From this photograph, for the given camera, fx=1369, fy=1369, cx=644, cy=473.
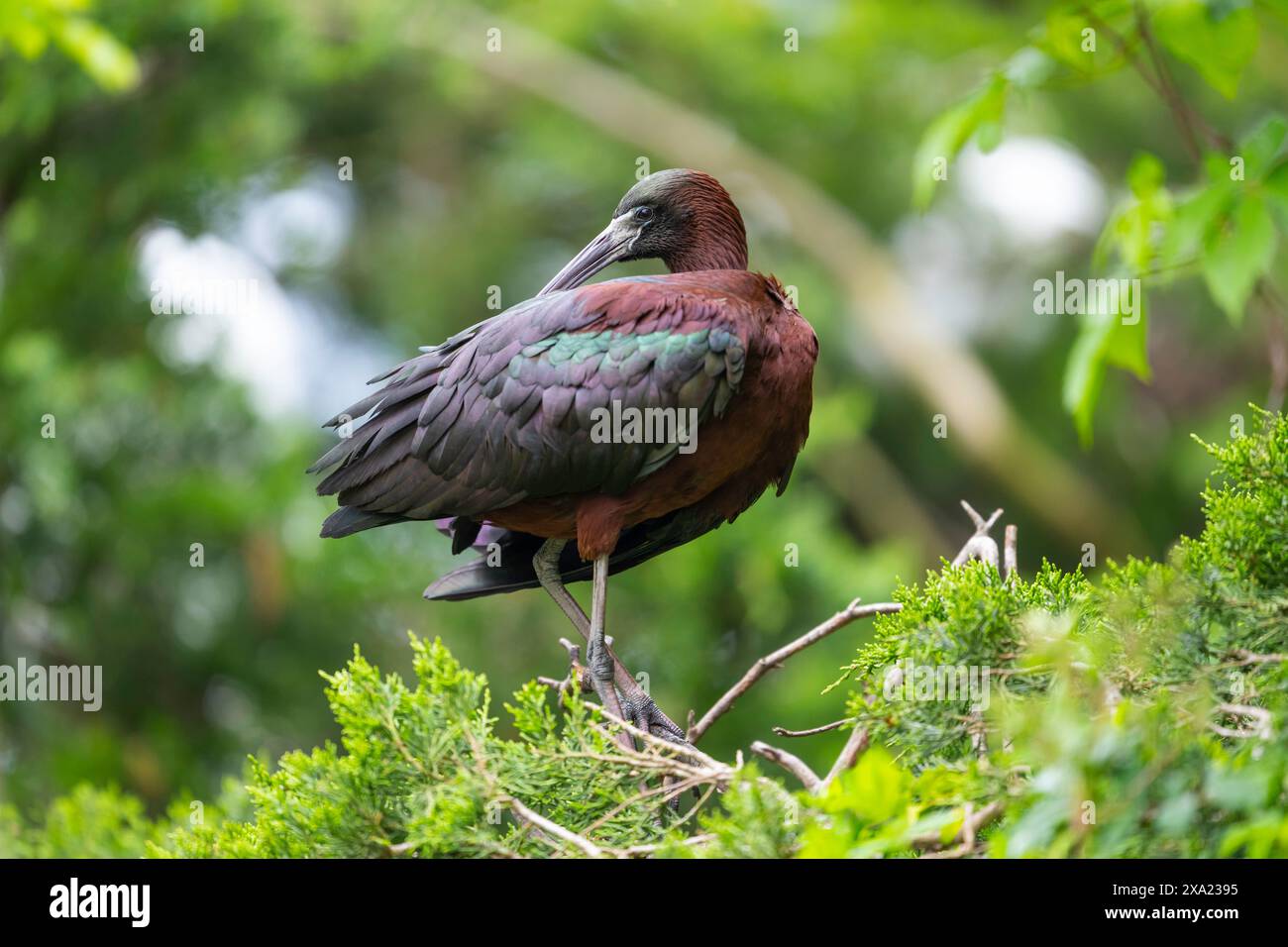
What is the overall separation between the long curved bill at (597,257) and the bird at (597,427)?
0.37 metres

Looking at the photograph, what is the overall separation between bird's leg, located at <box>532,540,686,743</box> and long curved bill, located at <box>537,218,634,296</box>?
2.54 feet

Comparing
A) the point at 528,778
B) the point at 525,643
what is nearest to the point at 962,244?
the point at 525,643

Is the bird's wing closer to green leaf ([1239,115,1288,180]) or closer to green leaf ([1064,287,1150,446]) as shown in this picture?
green leaf ([1064,287,1150,446])

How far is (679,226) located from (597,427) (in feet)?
2.80

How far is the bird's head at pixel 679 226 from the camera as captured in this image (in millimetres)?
3951

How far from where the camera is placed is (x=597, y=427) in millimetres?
3414

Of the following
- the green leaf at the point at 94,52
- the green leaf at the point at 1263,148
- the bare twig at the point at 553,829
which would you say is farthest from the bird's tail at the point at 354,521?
the green leaf at the point at 94,52

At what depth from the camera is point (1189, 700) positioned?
2178 mm

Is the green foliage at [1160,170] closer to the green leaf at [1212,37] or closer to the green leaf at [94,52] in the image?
the green leaf at [1212,37]

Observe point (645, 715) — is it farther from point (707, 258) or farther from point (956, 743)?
point (707, 258)

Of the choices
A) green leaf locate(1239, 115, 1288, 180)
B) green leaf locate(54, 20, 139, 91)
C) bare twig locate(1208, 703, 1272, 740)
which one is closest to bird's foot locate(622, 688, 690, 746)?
bare twig locate(1208, 703, 1272, 740)

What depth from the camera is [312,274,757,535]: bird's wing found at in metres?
3.36

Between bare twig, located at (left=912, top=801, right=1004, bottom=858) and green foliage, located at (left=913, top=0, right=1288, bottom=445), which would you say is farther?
green foliage, located at (left=913, top=0, right=1288, bottom=445)
